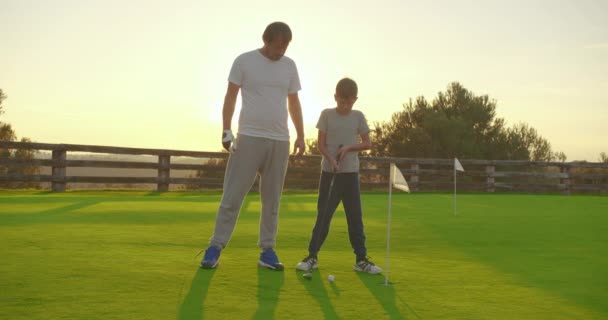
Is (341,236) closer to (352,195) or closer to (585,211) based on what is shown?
(352,195)

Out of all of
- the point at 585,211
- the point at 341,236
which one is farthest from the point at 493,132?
the point at 341,236

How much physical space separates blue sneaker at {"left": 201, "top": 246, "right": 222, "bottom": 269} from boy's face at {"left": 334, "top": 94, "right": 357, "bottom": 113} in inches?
53.5

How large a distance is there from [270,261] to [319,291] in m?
0.83

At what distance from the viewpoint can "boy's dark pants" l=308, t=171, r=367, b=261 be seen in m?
5.28

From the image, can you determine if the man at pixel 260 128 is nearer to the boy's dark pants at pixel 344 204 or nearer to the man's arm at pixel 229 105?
the man's arm at pixel 229 105

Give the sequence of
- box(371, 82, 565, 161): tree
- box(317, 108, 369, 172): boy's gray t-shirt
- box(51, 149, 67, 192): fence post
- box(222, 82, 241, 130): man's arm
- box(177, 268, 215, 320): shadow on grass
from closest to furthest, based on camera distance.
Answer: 1. box(177, 268, 215, 320): shadow on grass
2. box(222, 82, 241, 130): man's arm
3. box(317, 108, 369, 172): boy's gray t-shirt
4. box(51, 149, 67, 192): fence post
5. box(371, 82, 565, 161): tree

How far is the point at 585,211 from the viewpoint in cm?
1334

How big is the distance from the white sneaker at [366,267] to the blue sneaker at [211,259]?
3.40ft

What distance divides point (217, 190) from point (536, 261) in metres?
14.0

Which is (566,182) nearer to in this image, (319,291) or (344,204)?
(344,204)

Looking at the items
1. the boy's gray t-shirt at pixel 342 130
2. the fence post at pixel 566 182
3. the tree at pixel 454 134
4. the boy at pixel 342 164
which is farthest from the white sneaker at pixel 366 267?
the tree at pixel 454 134

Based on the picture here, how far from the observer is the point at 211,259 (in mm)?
→ 5164

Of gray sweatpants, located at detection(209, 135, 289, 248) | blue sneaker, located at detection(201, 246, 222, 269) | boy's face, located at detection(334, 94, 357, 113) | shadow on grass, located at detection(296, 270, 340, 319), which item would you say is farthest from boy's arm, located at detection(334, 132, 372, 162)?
blue sneaker, located at detection(201, 246, 222, 269)

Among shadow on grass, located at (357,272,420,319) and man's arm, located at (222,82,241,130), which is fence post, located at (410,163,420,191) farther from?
man's arm, located at (222,82,241,130)
